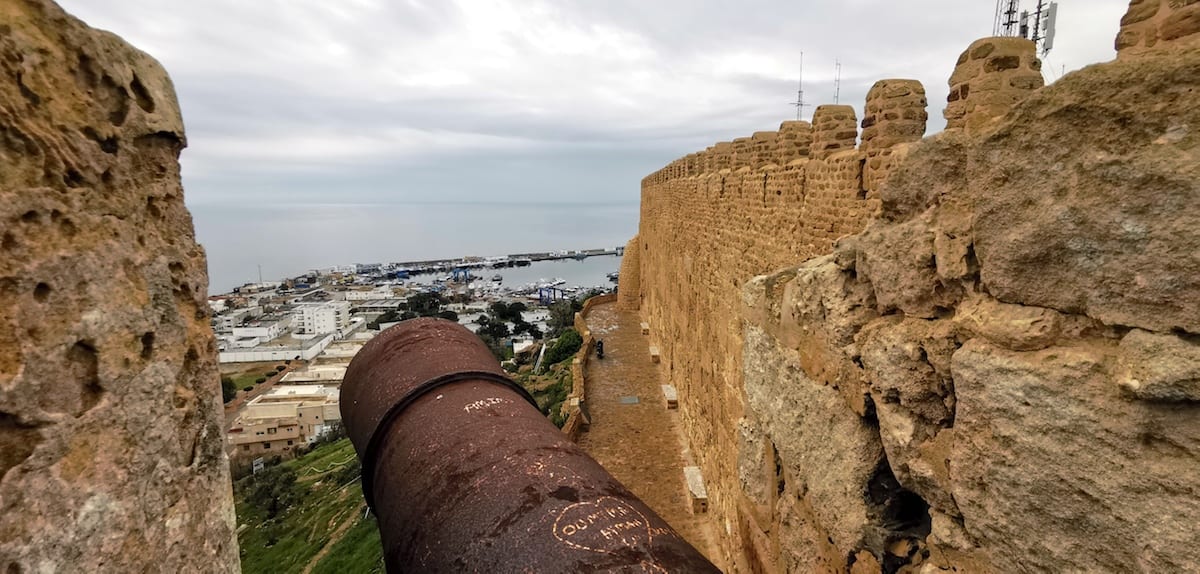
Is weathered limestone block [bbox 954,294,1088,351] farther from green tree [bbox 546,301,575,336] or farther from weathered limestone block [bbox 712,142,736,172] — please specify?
green tree [bbox 546,301,575,336]

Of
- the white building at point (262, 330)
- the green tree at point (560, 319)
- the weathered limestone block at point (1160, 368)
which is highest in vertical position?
the weathered limestone block at point (1160, 368)

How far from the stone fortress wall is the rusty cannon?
62 cm

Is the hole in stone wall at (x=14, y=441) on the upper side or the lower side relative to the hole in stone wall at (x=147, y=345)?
lower

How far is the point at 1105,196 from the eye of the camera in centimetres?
114

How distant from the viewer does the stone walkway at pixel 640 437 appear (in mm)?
8047

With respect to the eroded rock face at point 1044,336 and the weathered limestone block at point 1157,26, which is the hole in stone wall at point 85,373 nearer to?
the eroded rock face at point 1044,336

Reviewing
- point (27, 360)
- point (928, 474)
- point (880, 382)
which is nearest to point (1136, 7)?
point (880, 382)

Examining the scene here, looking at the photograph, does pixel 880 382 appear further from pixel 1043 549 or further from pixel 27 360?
pixel 27 360

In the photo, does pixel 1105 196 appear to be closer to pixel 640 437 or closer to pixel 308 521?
pixel 640 437

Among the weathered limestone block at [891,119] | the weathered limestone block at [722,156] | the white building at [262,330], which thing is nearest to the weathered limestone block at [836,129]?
the weathered limestone block at [891,119]

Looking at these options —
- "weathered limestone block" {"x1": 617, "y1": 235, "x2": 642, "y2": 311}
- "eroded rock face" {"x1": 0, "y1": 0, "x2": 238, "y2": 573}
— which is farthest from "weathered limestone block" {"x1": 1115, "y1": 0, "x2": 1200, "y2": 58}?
"weathered limestone block" {"x1": 617, "y1": 235, "x2": 642, "y2": 311}

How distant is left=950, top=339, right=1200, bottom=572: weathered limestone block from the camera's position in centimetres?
107

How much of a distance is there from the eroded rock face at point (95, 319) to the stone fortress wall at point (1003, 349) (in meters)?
1.91

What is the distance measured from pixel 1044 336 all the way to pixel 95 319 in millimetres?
2069
